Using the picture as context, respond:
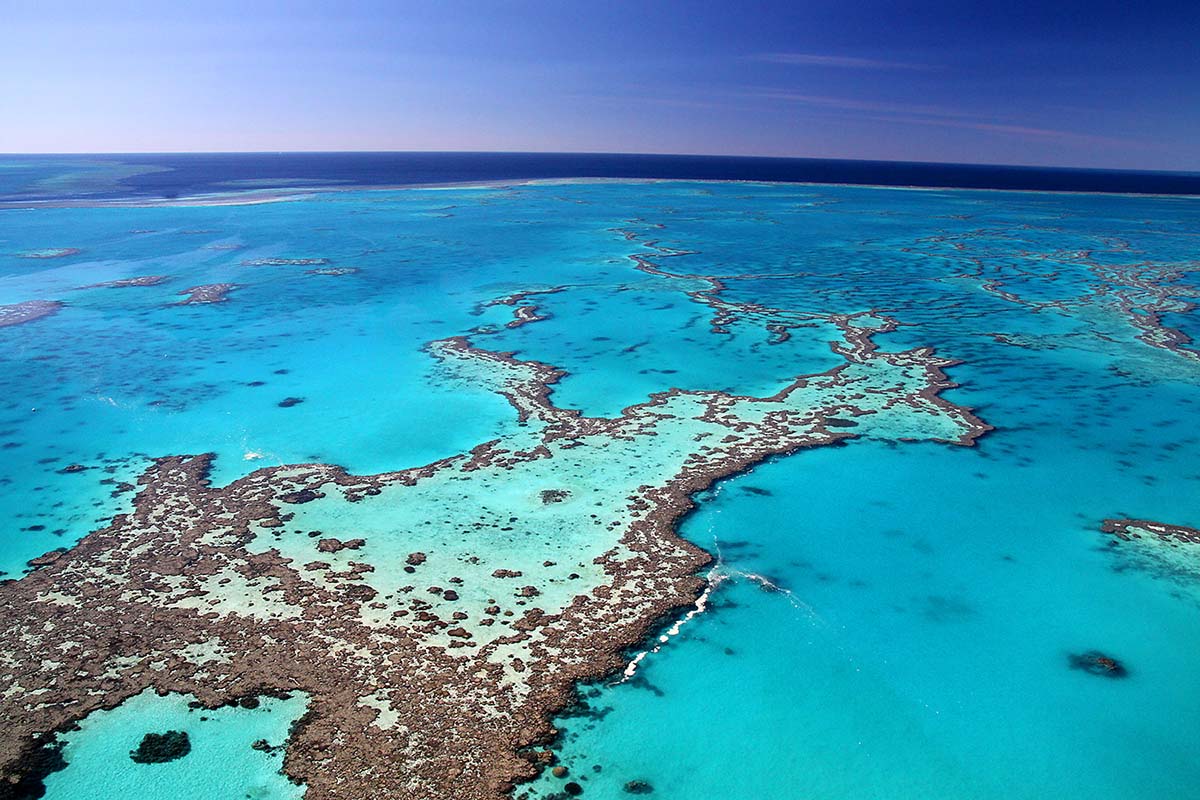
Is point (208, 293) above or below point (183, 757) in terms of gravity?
above

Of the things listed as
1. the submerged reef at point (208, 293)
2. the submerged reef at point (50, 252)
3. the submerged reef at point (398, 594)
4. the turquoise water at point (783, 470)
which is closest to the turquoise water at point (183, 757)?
the turquoise water at point (783, 470)

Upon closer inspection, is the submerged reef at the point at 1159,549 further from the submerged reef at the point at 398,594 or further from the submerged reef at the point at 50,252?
the submerged reef at the point at 50,252

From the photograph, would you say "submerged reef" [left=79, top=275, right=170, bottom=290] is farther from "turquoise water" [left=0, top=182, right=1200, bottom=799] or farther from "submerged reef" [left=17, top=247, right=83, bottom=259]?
"submerged reef" [left=17, top=247, right=83, bottom=259]

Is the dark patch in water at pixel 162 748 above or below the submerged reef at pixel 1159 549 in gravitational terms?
below

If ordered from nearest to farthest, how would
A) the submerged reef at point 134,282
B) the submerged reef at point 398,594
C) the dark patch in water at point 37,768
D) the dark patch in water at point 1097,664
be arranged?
the dark patch in water at point 37,768, the submerged reef at point 398,594, the dark patch in water at point 1097,664, the submerged reef at point 134,282

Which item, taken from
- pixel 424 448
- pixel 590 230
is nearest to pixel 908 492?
pixel 424 448

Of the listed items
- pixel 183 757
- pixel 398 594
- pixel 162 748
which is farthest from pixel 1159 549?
pixel 162 748

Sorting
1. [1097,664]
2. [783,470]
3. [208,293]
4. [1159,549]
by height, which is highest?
[208,293]

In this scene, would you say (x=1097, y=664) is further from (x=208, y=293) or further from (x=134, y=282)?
(x=134, y=282)
